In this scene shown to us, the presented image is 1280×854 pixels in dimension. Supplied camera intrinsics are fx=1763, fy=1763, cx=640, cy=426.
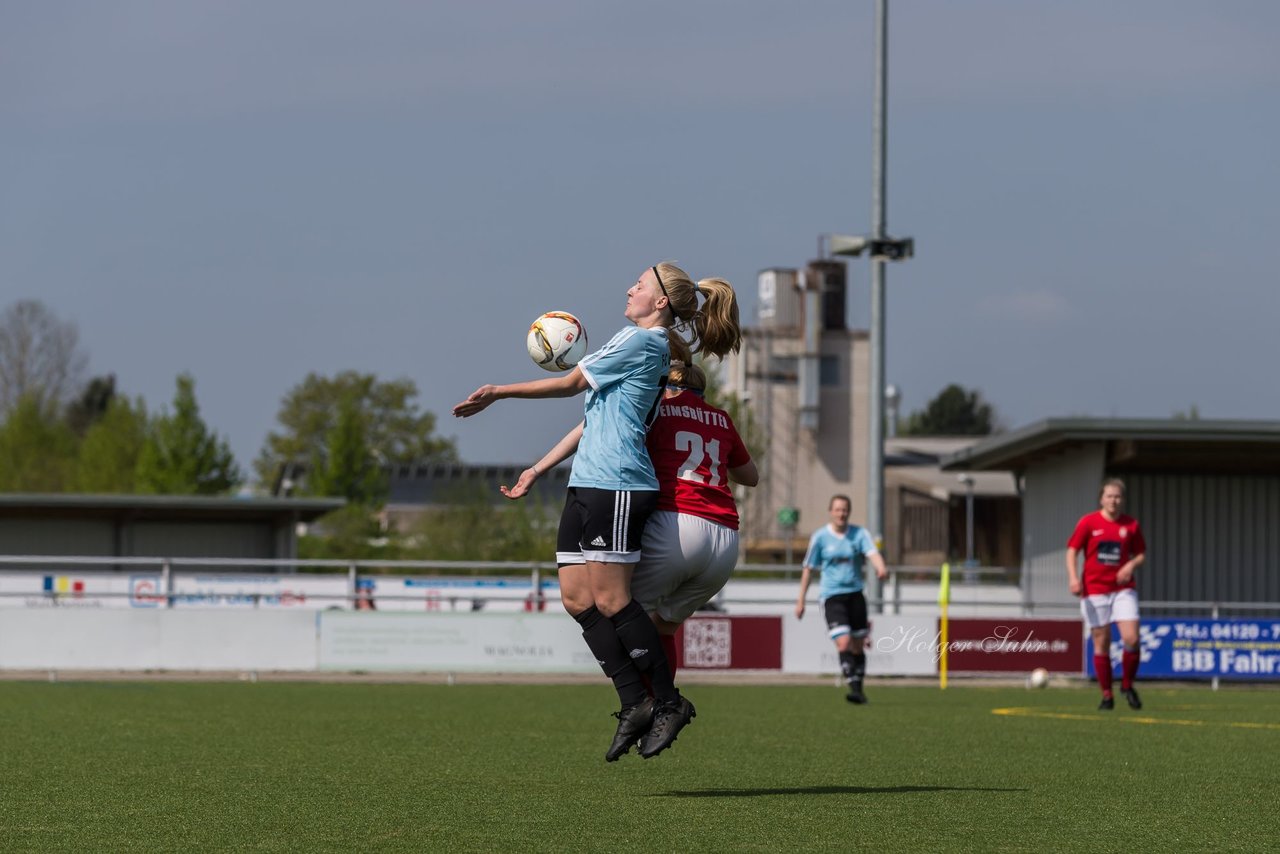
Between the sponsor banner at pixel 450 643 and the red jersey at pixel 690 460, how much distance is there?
1485 centimetres

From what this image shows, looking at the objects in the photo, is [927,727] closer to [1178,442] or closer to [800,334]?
[1178,442]

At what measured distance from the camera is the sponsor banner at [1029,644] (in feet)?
74.6

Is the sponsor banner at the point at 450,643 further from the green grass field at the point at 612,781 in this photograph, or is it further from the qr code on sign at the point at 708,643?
the green grass field at the point at 612,781

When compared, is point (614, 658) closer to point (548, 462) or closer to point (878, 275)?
point (548, 462)

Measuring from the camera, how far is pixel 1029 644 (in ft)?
75.2

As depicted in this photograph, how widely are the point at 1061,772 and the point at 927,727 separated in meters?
3.81

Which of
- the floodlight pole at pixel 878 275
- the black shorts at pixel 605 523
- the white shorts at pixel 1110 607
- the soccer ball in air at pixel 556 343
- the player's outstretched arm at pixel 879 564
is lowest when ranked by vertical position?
the white shorts at pixel 1110 607

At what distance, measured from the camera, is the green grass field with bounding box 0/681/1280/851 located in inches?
215

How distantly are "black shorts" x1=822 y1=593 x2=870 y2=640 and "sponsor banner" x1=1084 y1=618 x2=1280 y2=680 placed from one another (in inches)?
312

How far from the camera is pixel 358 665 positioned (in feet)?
71.2

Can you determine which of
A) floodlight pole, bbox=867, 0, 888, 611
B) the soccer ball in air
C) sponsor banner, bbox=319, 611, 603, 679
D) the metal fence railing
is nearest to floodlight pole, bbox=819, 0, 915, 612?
floodlight pole, bbox=867, 0, 888, 611

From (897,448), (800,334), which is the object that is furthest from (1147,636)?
(897,448)

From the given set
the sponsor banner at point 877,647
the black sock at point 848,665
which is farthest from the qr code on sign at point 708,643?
the black sock at point 848,665

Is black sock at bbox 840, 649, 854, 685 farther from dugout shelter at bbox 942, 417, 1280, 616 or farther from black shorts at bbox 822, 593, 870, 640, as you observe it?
dugout shelter at bbox 942, 417, 1280, 616
